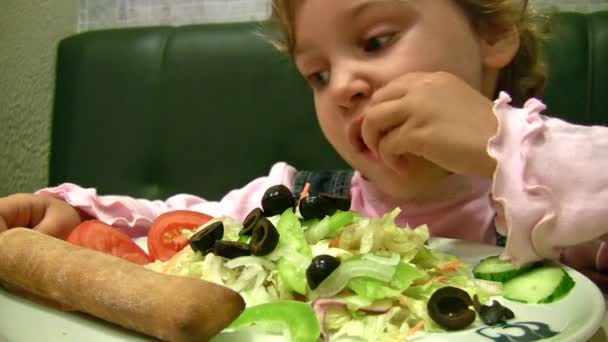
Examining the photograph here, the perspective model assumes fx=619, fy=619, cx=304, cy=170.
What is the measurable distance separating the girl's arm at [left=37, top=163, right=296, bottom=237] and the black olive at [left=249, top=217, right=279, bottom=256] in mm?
480

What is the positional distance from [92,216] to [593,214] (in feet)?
2.51

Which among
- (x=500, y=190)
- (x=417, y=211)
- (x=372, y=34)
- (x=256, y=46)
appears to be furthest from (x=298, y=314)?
(x=256, y=46)

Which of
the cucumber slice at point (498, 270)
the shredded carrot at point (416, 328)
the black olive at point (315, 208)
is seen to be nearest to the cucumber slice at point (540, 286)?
the cucumber slice at point (498, 270)

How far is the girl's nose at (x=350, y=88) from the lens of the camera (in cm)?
81

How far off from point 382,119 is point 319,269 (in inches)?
9.2

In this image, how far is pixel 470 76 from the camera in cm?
89

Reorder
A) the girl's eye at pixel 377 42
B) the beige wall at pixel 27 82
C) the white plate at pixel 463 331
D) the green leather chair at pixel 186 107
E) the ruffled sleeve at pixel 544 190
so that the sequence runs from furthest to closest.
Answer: the beige wall at pixel 27 82 < the green leather chair at pixel 186 107 < the girl's eye at pixel 377 42 < the ruffled sleeve at pixel 544 190 < the white plate at pixel 463 331

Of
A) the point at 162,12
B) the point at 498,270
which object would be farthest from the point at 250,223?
the point at 162,12

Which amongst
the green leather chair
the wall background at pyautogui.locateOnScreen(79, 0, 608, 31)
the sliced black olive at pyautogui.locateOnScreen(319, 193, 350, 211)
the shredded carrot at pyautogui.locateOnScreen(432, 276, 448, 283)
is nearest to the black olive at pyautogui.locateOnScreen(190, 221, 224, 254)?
the sliced black olive at pyautogui.locateOnScreen(319, 193, 350, 211)

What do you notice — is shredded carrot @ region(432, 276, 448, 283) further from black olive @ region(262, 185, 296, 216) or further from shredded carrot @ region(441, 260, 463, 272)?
black olive @ region(262, 185, 296, 216)

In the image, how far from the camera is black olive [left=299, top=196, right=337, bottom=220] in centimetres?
73

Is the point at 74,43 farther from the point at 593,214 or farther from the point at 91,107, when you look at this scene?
the point at 593,214

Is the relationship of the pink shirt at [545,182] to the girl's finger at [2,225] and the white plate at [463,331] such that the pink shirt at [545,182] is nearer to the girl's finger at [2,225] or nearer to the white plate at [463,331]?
the white plate at [463,331]

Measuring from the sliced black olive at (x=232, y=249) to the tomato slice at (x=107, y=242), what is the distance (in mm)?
212
